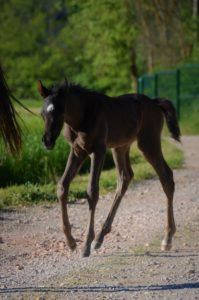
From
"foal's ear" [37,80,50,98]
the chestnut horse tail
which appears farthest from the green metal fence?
the chestnut horse tail

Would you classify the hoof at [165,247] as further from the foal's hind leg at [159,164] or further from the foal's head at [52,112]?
the foal's head at [52,112]

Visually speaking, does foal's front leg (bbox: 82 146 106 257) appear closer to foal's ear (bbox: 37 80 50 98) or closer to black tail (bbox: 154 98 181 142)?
foal's ear (bbox: 37 80 50 98)

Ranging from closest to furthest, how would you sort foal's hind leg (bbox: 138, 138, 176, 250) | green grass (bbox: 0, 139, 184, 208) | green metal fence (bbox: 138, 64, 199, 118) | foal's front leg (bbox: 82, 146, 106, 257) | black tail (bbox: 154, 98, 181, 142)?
1. foal's front leg (bbox: 82, 146, 106, 257)
2. foal's hind leg (bbox: 138, 138, 176, 250)
3. black tail (bbox: 154, 98, 181, 142)
4. green grass (bbox: 0, 139, 184, 208)
5. green metal fence (bbox: 138, 64, 199, 118)

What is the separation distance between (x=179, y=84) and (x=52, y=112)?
1951cm

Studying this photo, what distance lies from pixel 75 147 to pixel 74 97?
1.80 feet

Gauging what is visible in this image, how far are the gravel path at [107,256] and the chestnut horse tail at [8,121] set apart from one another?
4.05ft

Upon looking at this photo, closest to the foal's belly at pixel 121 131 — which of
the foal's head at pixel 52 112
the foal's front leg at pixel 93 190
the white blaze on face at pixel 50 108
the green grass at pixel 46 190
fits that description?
the foal's front leg at pixel 93 190

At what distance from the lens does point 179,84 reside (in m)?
26.5

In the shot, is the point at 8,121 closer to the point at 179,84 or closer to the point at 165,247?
the point at 165,247

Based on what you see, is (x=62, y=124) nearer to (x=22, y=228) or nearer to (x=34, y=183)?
(x=22, y=228)

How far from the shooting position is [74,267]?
737 cm

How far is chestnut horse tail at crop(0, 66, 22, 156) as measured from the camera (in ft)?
21.2

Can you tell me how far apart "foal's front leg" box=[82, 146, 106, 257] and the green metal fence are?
59.9 feet

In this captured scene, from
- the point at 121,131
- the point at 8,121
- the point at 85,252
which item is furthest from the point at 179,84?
the point at 8,121
